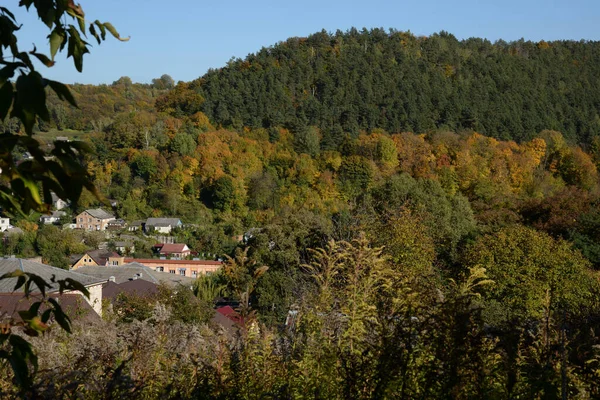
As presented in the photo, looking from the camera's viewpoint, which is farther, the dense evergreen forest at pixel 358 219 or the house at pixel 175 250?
the house at pixel 175 250

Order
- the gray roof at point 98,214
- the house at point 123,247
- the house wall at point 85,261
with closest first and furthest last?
the house wall at point 85,261 < the house at point 123,247 < the gray roof at point 98,214

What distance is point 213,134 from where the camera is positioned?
134ft

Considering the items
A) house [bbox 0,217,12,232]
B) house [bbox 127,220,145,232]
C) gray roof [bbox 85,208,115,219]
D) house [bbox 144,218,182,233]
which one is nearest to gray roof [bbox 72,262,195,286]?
house [bbox 144,218,182,233]

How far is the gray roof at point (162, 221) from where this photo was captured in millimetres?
34156

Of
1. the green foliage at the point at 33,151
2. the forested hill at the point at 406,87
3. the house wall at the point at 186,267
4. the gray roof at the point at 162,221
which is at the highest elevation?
the forested hill at the point at 406,87

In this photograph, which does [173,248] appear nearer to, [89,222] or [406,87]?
[89,222]

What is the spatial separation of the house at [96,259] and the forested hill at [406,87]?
18.0 meters

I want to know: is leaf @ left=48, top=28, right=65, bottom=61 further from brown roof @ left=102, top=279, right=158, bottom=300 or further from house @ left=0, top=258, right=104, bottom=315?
brown roof @ left=102, top=279, right=158, bottom=300

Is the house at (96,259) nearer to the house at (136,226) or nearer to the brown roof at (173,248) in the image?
the brown roof at (173,248)

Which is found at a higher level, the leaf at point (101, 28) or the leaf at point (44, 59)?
the leaf at point (101, 28)

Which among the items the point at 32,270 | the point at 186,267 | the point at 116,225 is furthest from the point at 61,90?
the point at 116,225

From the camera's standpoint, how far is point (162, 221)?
3434 cm

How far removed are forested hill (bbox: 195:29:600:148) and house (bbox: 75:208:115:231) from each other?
12.6 m

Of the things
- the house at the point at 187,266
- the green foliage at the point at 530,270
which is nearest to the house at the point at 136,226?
the house at the point at 187,266
